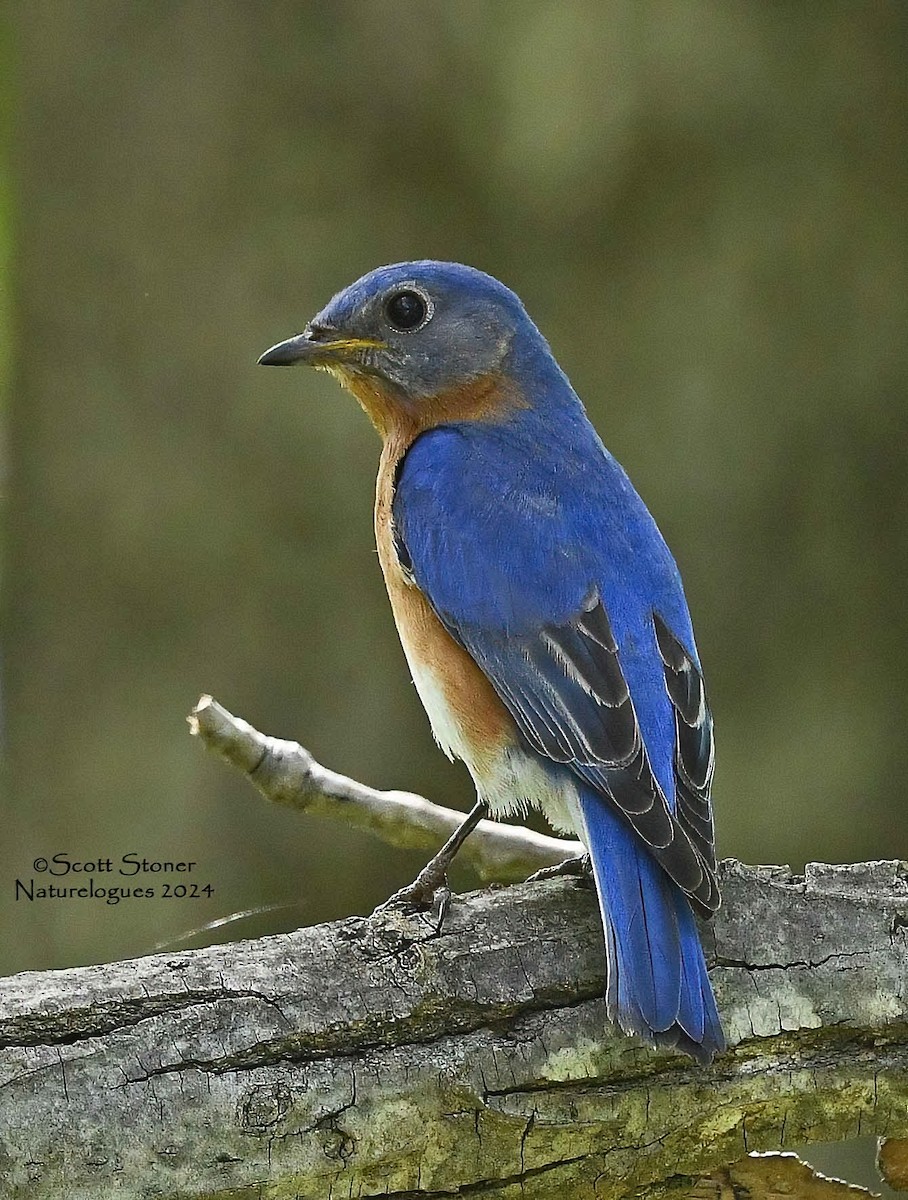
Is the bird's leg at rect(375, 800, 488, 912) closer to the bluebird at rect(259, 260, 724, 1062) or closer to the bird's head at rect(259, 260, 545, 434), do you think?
the bluebird at rect(259, 260, 724, 1062)

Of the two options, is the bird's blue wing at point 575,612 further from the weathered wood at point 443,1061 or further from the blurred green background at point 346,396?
the blurred green background at point 346,396

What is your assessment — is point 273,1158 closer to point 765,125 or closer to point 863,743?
point 863,743

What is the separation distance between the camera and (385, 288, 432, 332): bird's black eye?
3965mm

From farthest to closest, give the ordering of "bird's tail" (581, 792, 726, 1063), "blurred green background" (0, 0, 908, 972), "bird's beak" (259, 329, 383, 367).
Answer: "blurred green background" (0, 0, 908, 972), "bird's beak" (259, 329, 383, 367), "bird's tail" (581, 792, 726, 1063)

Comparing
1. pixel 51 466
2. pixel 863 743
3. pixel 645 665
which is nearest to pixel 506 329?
pixel 645 665

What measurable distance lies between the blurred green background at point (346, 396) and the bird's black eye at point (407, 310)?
0.78 metres

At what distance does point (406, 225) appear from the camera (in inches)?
187

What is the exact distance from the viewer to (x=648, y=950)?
2.84 m

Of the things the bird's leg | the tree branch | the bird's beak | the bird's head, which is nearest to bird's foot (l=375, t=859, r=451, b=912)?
the bird's leg

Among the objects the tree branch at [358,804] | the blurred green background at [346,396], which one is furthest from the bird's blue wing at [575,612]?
the blurred green background at [346,396]

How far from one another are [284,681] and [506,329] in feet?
4.50

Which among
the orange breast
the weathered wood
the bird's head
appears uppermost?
the bird's head

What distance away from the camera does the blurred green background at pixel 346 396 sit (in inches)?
184

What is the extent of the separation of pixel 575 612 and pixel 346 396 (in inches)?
64.5
